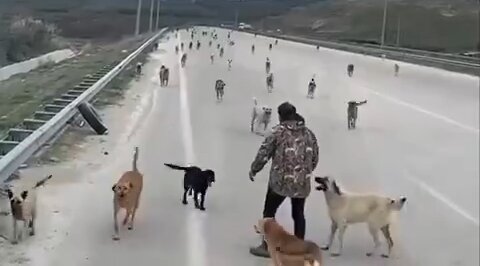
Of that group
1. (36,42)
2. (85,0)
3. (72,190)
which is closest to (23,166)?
(72,190)

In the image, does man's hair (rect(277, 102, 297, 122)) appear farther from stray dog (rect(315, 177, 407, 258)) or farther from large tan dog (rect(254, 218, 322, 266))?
large tan dog (rect(254, 218, 322, 266))

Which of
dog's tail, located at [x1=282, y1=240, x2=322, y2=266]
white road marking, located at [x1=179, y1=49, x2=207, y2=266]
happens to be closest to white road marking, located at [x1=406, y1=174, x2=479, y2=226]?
white road marking, located at [x1=179, y1=49, x2=207, y2=266]

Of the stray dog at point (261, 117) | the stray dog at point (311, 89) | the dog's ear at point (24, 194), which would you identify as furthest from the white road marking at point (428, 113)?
the dog's ear at point (24, 194)

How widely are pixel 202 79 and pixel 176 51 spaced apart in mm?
17816

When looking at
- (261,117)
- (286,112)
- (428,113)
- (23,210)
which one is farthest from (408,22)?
(261,117)

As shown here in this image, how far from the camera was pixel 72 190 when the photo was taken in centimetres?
1009

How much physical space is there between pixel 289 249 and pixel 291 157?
1725 millimetres

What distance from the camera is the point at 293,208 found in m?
7.48

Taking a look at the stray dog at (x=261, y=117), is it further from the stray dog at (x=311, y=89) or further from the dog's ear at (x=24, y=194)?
the dog's ear at (x=24, y=194)

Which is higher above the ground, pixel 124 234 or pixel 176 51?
pixel 176 51

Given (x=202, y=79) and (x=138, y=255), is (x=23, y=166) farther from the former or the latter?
(x=202, y=79)

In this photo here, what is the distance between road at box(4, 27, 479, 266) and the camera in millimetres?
7809

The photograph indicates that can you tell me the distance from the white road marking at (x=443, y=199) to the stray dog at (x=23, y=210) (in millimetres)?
3898

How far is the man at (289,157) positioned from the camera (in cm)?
711
